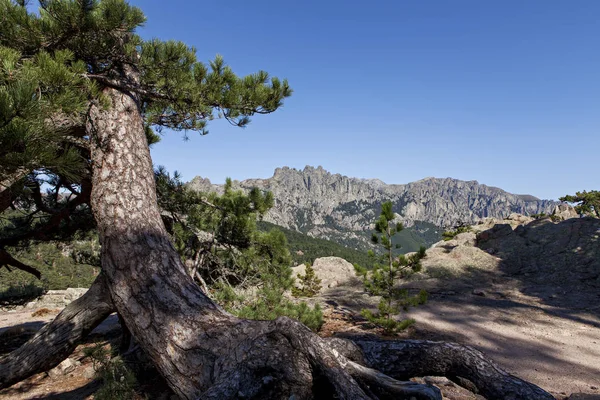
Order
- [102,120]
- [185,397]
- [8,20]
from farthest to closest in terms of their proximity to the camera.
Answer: [102,120], [8,20], [185,397]

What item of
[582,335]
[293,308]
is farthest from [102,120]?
[582,335]

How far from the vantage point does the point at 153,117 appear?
18.4 feet

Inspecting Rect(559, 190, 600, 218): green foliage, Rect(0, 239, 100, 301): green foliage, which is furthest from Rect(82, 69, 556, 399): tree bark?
Rect(559, 190, 600, 218): green foliage

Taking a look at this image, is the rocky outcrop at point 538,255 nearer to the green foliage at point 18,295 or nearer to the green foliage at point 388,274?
the green foliage at point 388,274

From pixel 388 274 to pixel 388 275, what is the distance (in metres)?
0.03

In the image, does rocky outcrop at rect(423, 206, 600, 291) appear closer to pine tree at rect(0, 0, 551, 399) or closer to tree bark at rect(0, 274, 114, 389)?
pine tree at rect(0, 0, 551, 399)

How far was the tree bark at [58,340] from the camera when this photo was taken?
3518mm

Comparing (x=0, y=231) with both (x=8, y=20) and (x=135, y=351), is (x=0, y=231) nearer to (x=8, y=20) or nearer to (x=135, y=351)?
(x=135, y=351)

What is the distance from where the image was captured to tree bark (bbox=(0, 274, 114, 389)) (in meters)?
3.52

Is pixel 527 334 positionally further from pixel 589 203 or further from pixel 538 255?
pixel 589 203

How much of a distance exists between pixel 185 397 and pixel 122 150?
281cm

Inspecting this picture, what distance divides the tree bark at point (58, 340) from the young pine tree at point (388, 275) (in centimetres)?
490

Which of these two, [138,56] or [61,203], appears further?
[61,203]

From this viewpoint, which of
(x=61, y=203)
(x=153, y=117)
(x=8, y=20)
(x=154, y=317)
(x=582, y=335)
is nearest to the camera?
(x=154, y=317)
